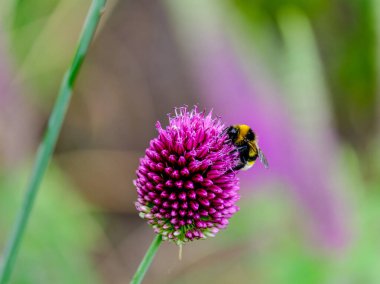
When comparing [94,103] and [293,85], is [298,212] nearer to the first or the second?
[293,85]

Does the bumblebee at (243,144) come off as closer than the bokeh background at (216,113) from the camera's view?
Yes

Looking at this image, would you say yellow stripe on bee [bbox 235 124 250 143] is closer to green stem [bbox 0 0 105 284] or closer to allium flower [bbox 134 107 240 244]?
allium flower [bbox 134 107 240 244]

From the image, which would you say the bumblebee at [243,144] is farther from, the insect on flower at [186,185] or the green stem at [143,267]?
the green stem at [143,267]

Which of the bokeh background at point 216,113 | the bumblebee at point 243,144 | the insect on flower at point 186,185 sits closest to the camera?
the insect on flower at point 186,185

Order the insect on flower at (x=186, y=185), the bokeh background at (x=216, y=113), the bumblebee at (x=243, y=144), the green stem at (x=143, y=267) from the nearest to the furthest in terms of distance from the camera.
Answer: the green stem at (x=143, y=267) → the insect on flower at (x=186, y=185) → the bumblebee at (x=243, y=144) → the bokeh background at (x=216, y=113)

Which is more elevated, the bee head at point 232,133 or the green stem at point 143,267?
the bee head at point 232,133

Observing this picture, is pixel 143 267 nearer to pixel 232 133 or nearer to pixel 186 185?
pixel 186 185

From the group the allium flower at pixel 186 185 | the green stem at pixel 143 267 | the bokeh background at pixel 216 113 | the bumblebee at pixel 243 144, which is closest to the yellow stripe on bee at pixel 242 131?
the bumblebee at pixel 243 144
